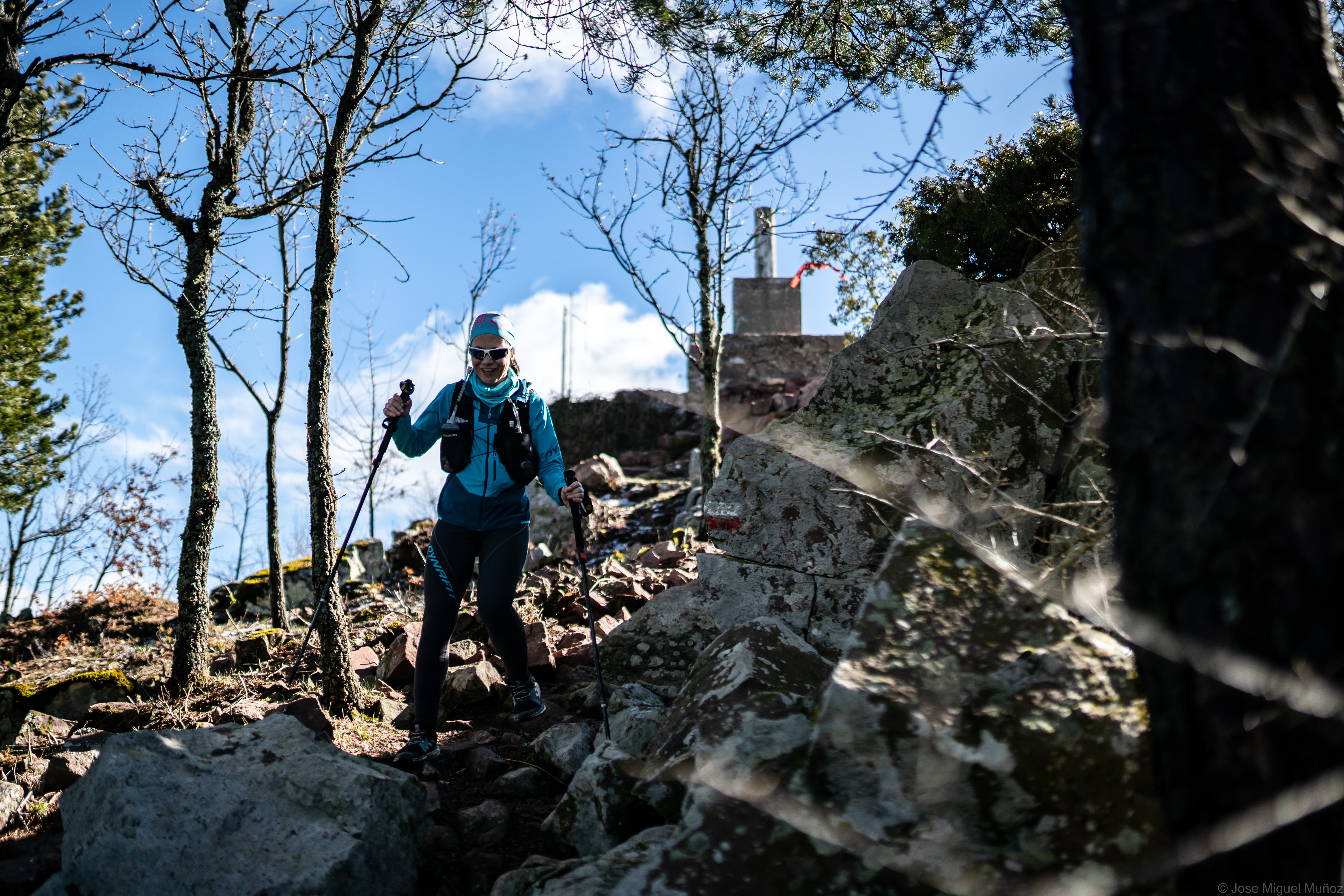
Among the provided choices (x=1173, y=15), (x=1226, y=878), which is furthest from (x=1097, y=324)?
(x=1226, y=878)

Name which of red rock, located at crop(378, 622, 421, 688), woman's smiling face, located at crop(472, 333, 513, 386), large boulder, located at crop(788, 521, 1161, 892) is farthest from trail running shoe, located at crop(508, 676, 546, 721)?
large boulder, located at crop(788, 521, 1161, 892)

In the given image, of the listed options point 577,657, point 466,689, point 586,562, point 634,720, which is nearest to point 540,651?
point 577,657

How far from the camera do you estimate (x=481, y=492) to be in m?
4.17

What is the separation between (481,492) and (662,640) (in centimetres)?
157

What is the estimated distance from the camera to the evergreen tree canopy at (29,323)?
12.9 metres

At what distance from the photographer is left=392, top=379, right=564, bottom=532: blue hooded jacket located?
417cm

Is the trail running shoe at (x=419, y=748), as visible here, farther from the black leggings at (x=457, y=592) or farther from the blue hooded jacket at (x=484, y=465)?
the blue hooded jacket at (x=484, y=465)

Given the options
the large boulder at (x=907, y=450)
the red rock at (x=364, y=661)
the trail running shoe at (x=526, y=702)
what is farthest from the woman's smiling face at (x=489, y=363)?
the red rock at (x=364, y=661)

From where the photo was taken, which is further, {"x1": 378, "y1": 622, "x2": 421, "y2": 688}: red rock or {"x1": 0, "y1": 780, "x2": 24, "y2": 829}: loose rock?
{"x1": 378, "y1": 622, "x2": 421, "y2": 688}: red rock

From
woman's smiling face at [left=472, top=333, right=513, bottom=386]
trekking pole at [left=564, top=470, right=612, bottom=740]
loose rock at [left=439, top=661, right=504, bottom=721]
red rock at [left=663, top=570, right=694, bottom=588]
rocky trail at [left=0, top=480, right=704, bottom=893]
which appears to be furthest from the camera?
red rock at [left=663, top=570, right=694, bottom=588]

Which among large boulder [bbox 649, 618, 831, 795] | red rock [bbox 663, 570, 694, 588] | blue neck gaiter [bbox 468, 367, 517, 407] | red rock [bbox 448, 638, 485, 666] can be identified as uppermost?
blue neck gaiter [bbox 468, 367, 517, 407]

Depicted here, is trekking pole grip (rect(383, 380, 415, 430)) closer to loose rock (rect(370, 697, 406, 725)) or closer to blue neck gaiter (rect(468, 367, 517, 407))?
blue neck gaiter (rect(468, 367, 517, 407))

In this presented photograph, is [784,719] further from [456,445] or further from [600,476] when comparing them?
[600,476]

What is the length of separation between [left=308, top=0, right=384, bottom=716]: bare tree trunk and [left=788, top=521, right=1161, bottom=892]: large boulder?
3.49 m
